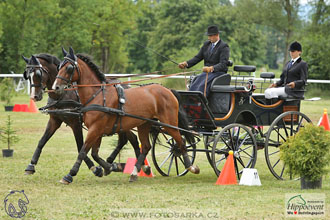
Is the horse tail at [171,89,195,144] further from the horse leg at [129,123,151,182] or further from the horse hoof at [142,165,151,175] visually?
the horse hoof at [142,165,151,175]

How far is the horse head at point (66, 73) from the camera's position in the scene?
860cm

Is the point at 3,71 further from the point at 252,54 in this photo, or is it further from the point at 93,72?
the point at 252,54

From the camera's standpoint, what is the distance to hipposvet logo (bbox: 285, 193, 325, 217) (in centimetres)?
680

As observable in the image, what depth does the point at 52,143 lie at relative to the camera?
1465 centimetres

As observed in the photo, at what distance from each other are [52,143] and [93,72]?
234 inches

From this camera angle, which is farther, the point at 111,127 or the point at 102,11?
the point at 102,11

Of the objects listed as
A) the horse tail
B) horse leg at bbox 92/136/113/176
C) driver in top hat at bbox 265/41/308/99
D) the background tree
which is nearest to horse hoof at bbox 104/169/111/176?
horse leg at bbox 92/136/113/176

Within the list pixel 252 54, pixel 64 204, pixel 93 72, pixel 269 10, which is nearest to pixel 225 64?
pixel 93 72

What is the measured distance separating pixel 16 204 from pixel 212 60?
413 cm

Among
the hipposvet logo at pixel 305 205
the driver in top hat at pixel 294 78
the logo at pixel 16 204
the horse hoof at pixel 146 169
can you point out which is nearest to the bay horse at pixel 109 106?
the horse hoof at pixel 146 169

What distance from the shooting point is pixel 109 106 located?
352 inches

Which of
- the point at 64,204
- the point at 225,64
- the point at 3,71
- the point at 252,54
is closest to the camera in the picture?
the point at 64,204

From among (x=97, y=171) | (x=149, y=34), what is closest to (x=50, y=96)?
(x=97, y=171)

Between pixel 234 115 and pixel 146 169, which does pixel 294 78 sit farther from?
pixel 146 169
